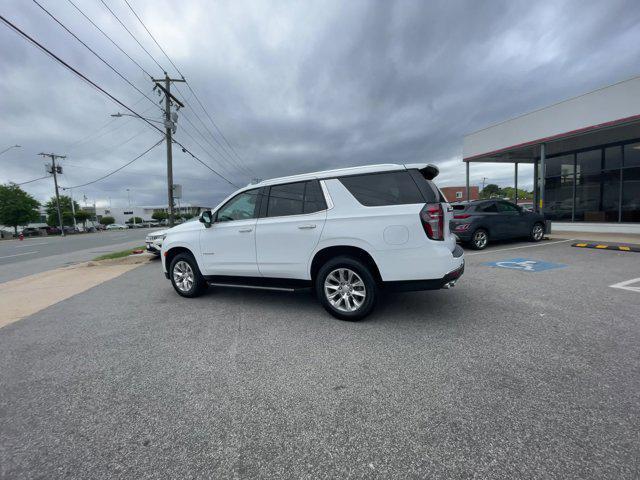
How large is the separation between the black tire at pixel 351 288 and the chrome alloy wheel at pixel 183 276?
263 cm

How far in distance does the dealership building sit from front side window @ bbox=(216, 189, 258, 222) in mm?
Result: 13869

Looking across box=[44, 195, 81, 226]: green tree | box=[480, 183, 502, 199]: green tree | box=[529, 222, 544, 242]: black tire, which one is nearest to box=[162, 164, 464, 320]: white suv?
box=[529, 222, 544, 242]: black tire

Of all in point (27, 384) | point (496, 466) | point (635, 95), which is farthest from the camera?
point (635, 95)

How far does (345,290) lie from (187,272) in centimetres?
311

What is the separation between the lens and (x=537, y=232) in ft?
34.2

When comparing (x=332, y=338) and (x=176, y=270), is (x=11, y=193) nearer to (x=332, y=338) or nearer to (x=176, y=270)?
(x=176, y=270)

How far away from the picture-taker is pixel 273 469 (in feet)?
5.41

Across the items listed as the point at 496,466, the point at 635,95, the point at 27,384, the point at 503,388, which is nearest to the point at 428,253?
the point at 503,388

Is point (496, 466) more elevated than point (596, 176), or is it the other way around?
point (596, 176)

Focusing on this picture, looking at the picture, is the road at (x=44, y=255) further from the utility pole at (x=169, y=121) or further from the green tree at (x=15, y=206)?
the green tree at (x=15, y=206)

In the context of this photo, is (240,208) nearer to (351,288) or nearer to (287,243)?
(287,243)

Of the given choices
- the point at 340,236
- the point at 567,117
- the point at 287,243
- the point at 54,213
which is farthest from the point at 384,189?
the point at 54,213

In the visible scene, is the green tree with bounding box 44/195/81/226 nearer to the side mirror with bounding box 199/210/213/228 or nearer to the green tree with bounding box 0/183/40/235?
the green tree with bounding box 0/183/40/235

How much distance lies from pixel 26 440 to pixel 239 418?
1.43 meters
